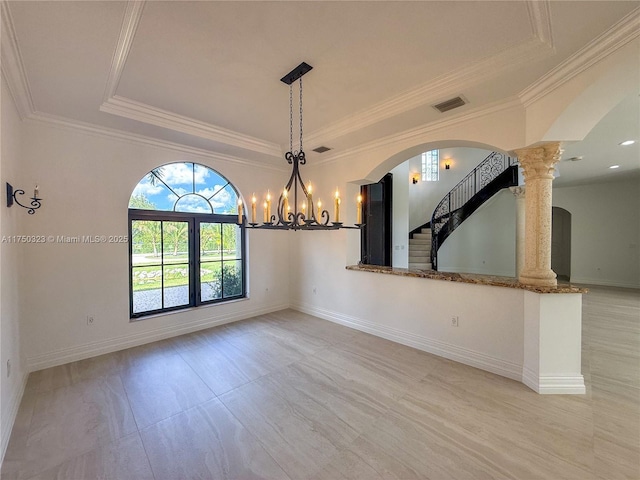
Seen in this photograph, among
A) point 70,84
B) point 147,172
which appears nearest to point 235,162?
point 147,172

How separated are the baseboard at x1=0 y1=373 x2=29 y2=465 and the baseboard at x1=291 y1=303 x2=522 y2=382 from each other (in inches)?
149

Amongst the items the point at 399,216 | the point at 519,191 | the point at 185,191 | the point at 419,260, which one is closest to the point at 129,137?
the point at 185,191

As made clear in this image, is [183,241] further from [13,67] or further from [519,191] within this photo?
[519,191]

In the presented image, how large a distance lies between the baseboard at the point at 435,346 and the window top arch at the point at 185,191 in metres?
2.77

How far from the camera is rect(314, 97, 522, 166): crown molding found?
2.80 m

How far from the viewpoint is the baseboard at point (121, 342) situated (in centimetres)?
307

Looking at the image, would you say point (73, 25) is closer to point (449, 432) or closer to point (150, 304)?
point (150, 304)

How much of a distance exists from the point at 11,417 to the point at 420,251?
849cm

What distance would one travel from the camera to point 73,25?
182 centimetres

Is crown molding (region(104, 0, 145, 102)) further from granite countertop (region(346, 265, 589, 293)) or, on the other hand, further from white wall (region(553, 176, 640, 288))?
white wall (region(553, 176, 640, 288))

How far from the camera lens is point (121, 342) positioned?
11.7 feet

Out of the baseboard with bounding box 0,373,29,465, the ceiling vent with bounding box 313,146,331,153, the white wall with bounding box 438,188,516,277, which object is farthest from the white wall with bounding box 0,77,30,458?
the white wall with bounding box 438,188,516,277

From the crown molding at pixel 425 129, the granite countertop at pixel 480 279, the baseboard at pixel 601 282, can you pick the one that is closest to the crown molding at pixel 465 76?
the crown molding at pixel 425 129

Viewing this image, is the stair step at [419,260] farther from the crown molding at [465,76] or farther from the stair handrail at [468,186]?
the crown molding at [465,76]
